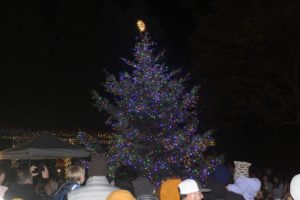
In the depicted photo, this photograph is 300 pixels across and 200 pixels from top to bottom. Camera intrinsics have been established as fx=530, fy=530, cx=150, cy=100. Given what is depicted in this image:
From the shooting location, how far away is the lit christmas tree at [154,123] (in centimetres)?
1498

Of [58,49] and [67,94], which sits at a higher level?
[58,49]

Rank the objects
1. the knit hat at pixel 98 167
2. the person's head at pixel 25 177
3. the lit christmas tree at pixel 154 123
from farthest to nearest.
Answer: the lit christmas tree at pixel 154 123 → the person's head at pixel 25 177 → the knit hat at pixel 98 167

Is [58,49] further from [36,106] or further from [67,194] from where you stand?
[67,194]

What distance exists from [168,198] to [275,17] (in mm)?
14657

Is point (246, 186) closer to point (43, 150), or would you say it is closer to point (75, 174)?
point (75, 174)

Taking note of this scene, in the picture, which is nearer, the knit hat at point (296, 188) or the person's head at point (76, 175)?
the knit hat at point (296, 188)

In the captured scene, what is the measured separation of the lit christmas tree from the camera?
15.0 m

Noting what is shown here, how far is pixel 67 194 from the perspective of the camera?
639 centimetres

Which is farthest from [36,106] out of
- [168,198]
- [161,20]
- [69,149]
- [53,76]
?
[168,198]

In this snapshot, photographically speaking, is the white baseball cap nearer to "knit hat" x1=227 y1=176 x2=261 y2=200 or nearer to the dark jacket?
"knit hat" x1=227 y1=176 x2=261 y2=200

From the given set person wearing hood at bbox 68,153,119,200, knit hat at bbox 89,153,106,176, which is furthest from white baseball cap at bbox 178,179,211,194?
knit hat at bbox 89,153,106,176

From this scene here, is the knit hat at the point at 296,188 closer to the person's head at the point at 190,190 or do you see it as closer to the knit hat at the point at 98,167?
the person's head at the point at 190,190

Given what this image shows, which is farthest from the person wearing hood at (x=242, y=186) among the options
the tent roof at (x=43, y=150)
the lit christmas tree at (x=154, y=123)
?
the lit christmas tree at (x=154, y=123)

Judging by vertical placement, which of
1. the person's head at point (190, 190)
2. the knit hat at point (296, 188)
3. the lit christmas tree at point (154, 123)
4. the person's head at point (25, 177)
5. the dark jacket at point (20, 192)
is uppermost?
the lit christmas tree at point (154, 123)
